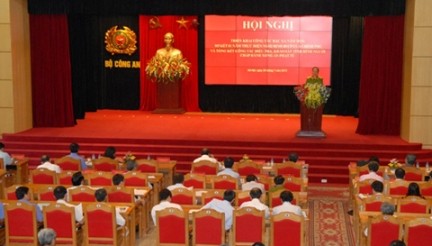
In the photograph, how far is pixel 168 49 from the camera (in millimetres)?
19562

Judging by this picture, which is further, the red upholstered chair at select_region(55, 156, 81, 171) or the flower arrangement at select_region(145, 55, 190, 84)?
the flower arrangement at select_region(145, 55, 190, 84)

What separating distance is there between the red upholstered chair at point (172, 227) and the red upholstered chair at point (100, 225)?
0.56m

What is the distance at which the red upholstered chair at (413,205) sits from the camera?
8836 millimetres

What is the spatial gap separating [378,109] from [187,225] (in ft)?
28.3

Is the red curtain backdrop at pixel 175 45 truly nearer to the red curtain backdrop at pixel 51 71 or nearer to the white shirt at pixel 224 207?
the red curtain backdrop at pixel 51 71

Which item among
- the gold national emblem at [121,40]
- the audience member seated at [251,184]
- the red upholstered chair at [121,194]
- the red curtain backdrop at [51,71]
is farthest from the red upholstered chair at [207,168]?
the gold national emblem at [121,40]

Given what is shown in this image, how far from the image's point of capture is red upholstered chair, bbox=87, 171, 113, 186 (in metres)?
10.4

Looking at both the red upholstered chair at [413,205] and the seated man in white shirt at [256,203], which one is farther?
the red upholstered chair at [413,205]

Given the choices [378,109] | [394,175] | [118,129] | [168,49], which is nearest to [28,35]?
[118,129]

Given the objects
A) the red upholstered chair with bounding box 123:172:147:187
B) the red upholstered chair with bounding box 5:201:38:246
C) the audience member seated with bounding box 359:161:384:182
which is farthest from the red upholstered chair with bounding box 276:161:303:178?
the red upholstered chair with bounding box 5:201:38:246

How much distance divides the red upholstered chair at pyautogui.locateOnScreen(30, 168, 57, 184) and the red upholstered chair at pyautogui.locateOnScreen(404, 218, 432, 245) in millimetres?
5601

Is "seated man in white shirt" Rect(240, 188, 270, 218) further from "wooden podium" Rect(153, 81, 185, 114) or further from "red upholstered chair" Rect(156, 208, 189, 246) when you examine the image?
"wooden podium" Rect(153, 81, 185, 114)

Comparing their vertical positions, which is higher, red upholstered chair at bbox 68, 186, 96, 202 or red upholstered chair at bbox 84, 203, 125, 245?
red upholstered chair at bbox 68, 186, 96, 202

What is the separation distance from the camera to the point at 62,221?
8406 millimetres
